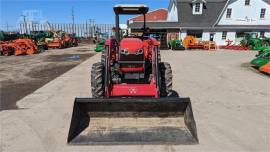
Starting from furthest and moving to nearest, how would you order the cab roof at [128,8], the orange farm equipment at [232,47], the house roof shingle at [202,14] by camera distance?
the house roof shingle at [202,14] → the orange farm equipment at [232,47] → the cab roof at [128,8]

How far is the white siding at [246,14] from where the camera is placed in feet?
87.6

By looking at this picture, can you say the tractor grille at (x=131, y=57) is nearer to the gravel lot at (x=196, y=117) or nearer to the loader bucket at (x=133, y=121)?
the loader bucket at (x=133, y=121)

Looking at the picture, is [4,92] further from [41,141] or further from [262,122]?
[262,122]

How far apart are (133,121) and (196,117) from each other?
1704mm

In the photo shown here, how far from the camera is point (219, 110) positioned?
583cm

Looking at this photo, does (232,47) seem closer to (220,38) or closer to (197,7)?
(220,38)

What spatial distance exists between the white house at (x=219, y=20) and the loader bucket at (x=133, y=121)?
70.8 ft

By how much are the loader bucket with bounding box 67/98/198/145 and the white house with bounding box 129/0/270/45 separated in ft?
70.8

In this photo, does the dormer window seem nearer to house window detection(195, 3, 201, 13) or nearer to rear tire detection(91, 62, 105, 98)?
house window detection(195, 3, 201, 13)

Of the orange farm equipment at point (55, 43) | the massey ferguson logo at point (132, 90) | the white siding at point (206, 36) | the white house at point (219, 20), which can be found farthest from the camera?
the white siding at point (206, 36)

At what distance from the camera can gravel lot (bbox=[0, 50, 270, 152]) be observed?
404 centimetres

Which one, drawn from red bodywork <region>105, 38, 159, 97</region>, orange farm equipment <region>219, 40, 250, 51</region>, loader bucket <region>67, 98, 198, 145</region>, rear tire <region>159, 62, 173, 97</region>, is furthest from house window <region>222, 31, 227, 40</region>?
loader bucket <region>67, 98, 198, 145</region>

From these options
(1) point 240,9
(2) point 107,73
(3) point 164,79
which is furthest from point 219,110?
(1) point 240,9

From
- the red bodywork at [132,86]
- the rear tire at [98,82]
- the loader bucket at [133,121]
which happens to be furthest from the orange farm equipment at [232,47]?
the loader bucket at [133,121]
